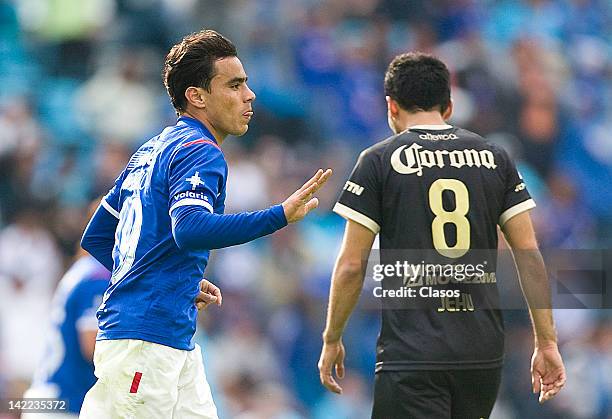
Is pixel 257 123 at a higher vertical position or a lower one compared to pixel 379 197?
higher

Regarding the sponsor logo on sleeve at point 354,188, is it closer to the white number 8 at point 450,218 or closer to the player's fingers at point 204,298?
the white number 8 at point 450,218

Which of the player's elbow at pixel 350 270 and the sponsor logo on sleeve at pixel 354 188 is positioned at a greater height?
the sponsor logo on sleeve at pixel 354 188

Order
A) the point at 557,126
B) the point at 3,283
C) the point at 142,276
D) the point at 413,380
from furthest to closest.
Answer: the point at 557,126
the point at 3,283
the point at 413,380
the point at 142,276

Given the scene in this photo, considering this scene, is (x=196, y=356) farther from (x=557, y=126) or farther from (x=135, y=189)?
(x=557, y=126)

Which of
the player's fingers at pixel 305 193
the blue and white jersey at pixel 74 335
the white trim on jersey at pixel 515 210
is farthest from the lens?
the blue and white jersey at pixel 74 335

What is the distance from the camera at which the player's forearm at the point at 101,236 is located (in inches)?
196

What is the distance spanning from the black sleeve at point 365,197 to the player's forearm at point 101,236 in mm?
1060

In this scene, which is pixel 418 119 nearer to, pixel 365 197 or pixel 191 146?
pixel 365 197

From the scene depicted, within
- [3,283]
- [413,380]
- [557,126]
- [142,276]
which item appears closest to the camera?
[142,276]

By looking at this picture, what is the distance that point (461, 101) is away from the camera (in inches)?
422

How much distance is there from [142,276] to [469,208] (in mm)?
1661

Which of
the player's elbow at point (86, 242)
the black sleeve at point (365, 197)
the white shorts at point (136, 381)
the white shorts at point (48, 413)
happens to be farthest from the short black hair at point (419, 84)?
the white shorts at point (48, 413)

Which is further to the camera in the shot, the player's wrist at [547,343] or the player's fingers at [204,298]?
the player's wrist at [547,343]

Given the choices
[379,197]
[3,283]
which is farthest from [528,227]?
[3,283]
